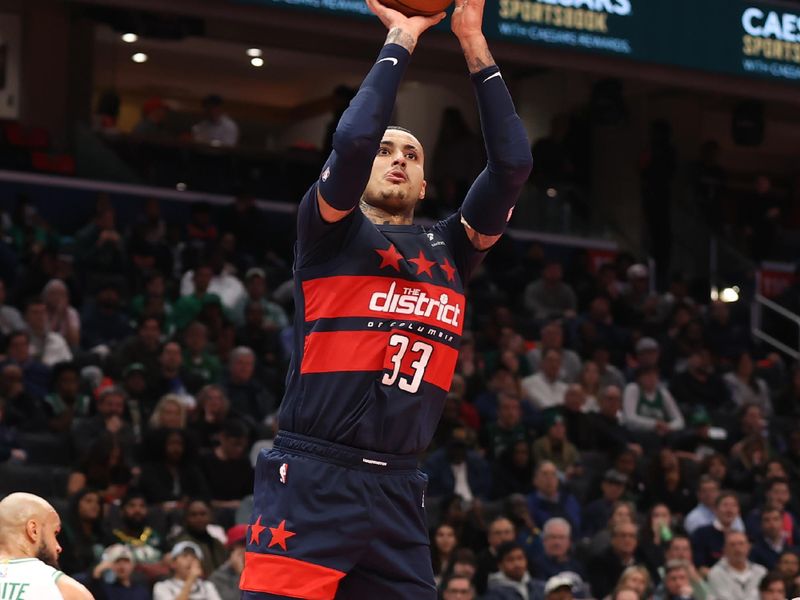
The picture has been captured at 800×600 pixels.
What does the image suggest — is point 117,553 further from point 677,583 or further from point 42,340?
point 677,583

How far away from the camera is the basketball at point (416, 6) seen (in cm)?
420

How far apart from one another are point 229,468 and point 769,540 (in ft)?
14.1

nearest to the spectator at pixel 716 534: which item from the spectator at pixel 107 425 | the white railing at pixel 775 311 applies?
the spectator at pixel 107 425

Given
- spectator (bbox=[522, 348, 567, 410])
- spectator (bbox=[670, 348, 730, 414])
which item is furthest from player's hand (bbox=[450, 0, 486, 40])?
spectator (bbox=[670, 348, 730, 414])

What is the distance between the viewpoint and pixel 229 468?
1091 cm

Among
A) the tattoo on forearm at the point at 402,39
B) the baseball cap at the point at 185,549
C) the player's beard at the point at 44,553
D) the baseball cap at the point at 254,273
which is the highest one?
the baseball cap at the point at 254,273

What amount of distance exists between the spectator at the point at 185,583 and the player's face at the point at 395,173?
5.39 m

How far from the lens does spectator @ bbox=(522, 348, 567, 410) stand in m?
13.5

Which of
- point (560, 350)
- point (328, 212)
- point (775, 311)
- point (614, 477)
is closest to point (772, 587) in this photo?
point (614, 477)

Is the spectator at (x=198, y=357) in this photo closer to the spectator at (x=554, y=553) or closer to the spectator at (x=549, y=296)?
the spectator at (x=554, y=553)

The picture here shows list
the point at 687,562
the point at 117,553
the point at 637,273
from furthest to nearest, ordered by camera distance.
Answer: the point at 637,273, the point at 687,562, the point at 117,553

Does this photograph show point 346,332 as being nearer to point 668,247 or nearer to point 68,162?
point 68,162

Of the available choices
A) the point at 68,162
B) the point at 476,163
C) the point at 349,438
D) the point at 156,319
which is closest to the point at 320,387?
the point at 349,438

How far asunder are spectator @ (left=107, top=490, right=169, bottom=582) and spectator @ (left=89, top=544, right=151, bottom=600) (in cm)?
37
